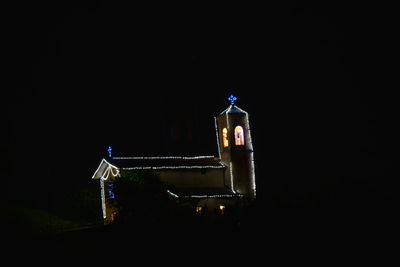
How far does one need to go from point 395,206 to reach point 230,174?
16634 millimetres

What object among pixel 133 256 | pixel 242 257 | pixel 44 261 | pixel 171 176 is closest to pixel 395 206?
pixel 242 257

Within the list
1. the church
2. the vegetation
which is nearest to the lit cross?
the church

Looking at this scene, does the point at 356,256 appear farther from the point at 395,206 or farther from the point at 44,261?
the point at 44,261

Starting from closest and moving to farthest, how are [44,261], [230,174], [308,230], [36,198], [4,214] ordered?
[44,261], [308,230], [4,214], [230,174], [36,198]

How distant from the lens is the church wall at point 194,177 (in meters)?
37.2

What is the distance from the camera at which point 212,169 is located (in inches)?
1517

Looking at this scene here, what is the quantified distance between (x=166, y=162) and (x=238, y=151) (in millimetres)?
4036

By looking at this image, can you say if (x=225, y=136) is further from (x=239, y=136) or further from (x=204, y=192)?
(x=204, y=192)

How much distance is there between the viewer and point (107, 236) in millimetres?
22484

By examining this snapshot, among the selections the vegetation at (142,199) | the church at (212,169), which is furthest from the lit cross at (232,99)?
the vegetation at (142,199)

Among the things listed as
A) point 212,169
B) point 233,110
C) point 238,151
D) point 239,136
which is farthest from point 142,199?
point 233,110

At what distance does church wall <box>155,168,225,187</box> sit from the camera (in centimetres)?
3718

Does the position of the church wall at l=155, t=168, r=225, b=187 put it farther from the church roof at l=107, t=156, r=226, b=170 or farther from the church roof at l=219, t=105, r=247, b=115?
the church roof at l=219, t=105, r=247, b=115

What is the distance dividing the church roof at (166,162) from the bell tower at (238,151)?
25.5 inches
